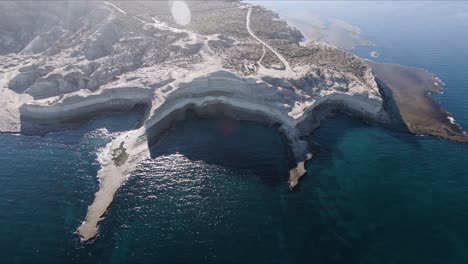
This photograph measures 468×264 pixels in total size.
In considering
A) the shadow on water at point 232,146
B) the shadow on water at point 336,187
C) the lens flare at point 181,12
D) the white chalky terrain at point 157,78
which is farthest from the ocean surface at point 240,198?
the lens flare at point 181,12

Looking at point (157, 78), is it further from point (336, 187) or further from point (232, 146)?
point (336, 187)

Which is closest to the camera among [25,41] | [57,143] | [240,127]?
[57,143]

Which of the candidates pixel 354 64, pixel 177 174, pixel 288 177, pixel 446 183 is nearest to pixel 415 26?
pixel 354 64

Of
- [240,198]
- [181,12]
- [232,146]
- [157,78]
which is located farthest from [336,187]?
[181,12]

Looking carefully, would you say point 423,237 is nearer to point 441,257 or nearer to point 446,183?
point 441,257

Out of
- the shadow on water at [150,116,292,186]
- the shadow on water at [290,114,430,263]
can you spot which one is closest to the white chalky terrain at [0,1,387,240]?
the shadow on water at [150,116,292,186]
